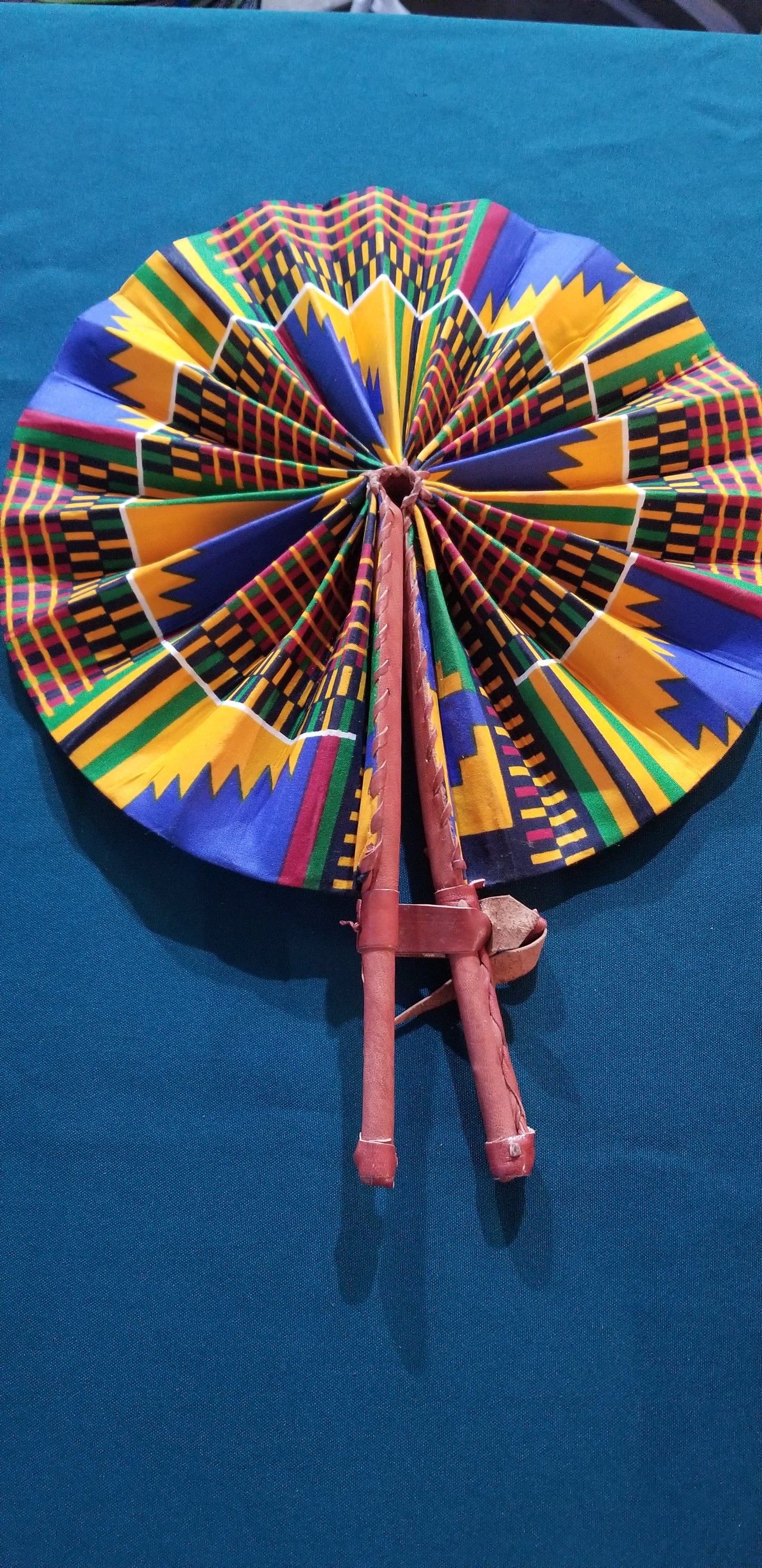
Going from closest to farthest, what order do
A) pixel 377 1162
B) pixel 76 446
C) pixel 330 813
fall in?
pixel 377 1162 → pixel 330 813 → pixel 76 446

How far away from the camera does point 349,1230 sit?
748mm

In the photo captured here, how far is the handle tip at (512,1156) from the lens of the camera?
69cm

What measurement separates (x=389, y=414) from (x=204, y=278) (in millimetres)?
229

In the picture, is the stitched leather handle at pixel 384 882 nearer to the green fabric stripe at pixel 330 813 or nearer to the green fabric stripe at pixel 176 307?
the green fabric stripe at pixel 330 813

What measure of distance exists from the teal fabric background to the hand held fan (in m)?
0.06

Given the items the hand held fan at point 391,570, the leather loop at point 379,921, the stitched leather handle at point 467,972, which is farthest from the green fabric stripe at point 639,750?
the leather loop at point 379,921

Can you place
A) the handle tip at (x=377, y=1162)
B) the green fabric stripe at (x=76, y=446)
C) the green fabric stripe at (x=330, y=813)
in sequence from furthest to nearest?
the green fabric stripe at (x=76, y=446) → the green fabric stripe at (x=330, y=813) → the handle tip at (x=377, y=1162)

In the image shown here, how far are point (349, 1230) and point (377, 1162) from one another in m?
0.11

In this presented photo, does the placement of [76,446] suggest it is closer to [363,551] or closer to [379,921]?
[363,551]

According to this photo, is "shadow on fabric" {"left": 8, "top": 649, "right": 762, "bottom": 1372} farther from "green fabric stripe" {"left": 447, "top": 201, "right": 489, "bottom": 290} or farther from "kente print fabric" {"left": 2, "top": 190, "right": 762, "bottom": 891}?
"green fabric stripe" {"left": 447, "top": 201, "right": 489, "bottom": 290}

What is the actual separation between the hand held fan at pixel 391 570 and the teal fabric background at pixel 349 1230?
0.21 feet

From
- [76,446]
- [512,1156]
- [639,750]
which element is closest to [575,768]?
[639,750]

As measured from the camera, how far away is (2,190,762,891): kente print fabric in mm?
817

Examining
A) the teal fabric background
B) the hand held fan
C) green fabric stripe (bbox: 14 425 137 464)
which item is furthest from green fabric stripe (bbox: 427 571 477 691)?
green fabric stripe (bbox: 14 425 137 464)
